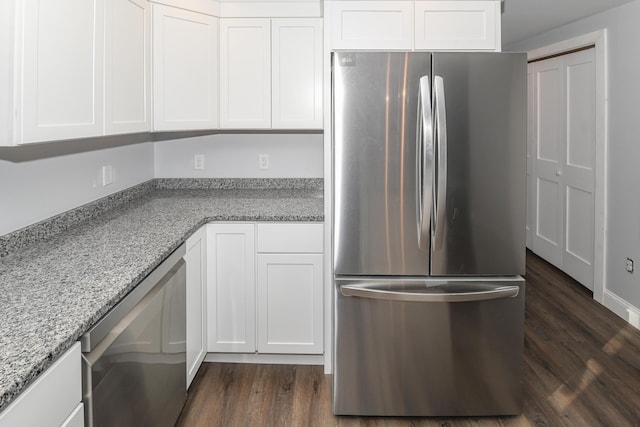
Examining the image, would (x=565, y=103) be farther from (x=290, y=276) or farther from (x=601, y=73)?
(x=290, y=276)

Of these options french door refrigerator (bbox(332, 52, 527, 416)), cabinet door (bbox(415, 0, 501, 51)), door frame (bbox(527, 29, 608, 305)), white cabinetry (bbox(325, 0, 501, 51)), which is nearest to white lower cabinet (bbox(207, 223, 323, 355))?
french door refrigerator (bbox(332, 52, 527, 416))

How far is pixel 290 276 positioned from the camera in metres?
2.85

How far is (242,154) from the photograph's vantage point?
361 centimetres

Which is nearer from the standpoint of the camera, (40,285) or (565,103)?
(40,285)

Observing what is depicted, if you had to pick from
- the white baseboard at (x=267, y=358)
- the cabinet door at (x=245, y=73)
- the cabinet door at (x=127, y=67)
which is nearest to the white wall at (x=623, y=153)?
the white baseboard at (x=267, y=358)

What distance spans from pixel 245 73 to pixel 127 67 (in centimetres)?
85

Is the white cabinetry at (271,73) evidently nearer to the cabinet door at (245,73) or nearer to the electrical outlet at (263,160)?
the cabinet door at (245,73)

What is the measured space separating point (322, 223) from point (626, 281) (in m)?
2.29

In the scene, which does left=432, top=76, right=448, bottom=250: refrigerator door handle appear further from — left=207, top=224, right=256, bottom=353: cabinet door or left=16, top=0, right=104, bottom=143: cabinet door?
left=16, top=0, right=104, bottom=143: cabinet door

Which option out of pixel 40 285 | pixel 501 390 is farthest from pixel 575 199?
pixel 40 285

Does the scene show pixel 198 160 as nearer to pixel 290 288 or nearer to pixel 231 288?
pixel 231 288

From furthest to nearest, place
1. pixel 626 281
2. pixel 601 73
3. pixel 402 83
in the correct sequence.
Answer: pixel 601 73 < pixel 626 281 < pixel 402 83

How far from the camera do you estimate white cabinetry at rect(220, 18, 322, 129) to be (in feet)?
10.3

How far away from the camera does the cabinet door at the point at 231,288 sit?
2.82m
